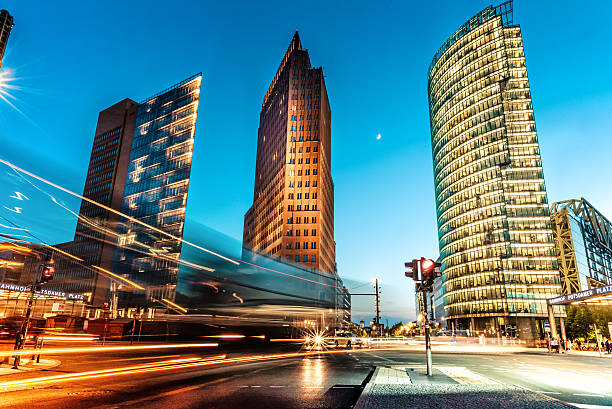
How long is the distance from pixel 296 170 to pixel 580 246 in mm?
83971

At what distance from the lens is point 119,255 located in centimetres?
10394

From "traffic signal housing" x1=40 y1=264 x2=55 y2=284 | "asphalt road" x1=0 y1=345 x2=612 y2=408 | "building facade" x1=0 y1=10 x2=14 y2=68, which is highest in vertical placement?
"building facade" x1=0 y1=10 x2=14 y2=68

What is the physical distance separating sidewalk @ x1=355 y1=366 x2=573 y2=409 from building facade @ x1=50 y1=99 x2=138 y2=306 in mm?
122648

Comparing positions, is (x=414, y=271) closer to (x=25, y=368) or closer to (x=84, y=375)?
(x=84, y=375)

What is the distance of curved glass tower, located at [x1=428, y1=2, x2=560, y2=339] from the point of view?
310 feet

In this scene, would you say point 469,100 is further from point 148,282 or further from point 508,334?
point 148,282

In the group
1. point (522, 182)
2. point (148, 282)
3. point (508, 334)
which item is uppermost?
point (522, 182)

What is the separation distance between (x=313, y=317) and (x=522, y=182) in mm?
83427

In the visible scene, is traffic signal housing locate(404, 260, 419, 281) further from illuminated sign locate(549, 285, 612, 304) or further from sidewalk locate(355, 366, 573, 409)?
illuminated sign locate(549, 285, 612, 304)

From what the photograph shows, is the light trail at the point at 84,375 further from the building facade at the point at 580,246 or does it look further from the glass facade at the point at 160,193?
the building facade at the point at 580,246

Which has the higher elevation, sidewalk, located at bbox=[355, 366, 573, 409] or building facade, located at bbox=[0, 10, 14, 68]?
building facade, located at bbox=[0, 10, 14, 68]

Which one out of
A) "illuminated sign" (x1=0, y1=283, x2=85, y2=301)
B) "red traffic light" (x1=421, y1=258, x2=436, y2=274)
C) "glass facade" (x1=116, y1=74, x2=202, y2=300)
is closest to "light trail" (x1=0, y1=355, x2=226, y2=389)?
"red traffic light" (x1=421, y1=258, x2=436, y2=274)

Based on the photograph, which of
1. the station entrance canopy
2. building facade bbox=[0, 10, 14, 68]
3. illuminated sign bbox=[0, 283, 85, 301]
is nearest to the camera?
the station entrance canopy

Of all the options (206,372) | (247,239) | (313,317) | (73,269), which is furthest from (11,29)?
(247,239)
